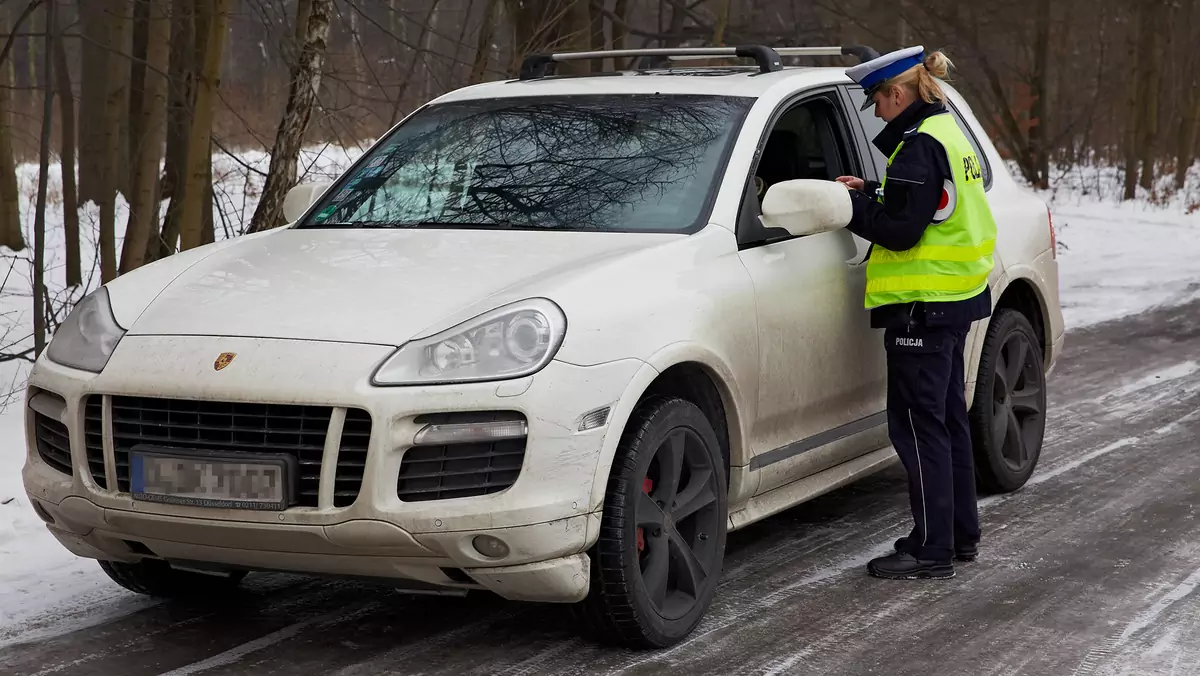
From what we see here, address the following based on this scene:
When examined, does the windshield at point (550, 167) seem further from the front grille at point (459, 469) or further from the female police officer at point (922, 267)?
the front grille at point (459, 469)

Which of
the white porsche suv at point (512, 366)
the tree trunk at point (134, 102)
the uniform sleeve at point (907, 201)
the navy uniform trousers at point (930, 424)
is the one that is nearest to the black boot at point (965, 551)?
the navy uniform trousers at point (930, 424)

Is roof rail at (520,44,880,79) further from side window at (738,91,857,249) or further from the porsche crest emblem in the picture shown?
the porsche crest emblem

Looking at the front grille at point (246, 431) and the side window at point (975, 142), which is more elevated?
the side window at point (975, 142)

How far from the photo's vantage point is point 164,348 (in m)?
4.18

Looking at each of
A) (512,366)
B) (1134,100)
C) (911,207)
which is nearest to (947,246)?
(911,207)

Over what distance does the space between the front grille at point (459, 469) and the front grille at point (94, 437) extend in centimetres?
89

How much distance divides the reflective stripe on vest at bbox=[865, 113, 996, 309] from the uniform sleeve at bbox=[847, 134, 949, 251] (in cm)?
4

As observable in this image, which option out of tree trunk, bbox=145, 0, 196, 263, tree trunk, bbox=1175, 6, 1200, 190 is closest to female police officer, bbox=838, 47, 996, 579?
tree trunk, bbox=145, 0, 196, 263

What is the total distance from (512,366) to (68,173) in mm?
8664

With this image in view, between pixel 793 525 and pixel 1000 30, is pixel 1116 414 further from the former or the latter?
pixel 1000 30

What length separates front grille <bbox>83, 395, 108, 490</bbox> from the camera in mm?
4199

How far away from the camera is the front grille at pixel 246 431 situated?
3.93m

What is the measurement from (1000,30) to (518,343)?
21.3m

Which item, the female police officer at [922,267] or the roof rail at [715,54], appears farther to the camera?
the roof rail at [715,54]
